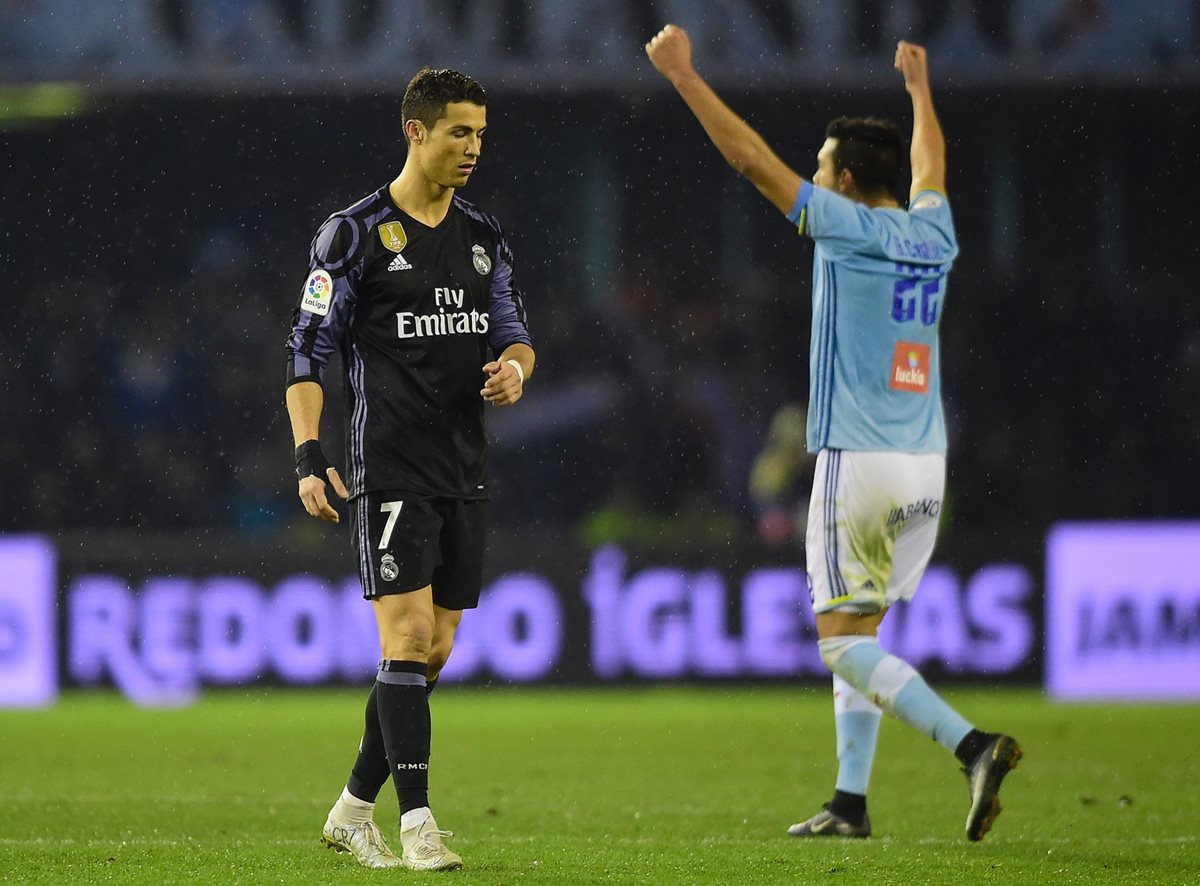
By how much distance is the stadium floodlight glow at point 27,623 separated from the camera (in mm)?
10875

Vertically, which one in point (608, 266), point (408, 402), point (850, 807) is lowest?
point (850, 807)

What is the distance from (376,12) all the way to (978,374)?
528 cm

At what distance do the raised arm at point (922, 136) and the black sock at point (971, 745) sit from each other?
160cm

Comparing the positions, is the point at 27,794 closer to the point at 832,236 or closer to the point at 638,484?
the point at 832,236

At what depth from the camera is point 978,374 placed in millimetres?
14945

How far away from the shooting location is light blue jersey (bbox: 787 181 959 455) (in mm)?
5434

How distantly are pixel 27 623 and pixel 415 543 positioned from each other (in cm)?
659

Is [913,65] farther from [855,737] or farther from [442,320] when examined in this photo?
[855,737]

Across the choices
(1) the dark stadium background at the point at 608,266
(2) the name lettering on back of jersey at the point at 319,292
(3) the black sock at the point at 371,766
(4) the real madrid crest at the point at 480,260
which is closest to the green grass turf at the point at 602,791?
(3) the black sock at the point at 371,766

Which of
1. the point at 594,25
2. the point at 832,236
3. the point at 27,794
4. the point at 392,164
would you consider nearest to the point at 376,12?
the point at 594,25

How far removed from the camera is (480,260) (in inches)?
205

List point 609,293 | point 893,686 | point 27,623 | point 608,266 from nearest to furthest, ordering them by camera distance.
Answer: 1. point 893,686
2. point 27,623
3. point 609,293
4. point 608,266

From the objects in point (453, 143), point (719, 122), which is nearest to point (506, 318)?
point (453, 143)

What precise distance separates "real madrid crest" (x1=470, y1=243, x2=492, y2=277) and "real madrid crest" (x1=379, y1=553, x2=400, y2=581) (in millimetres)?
824
